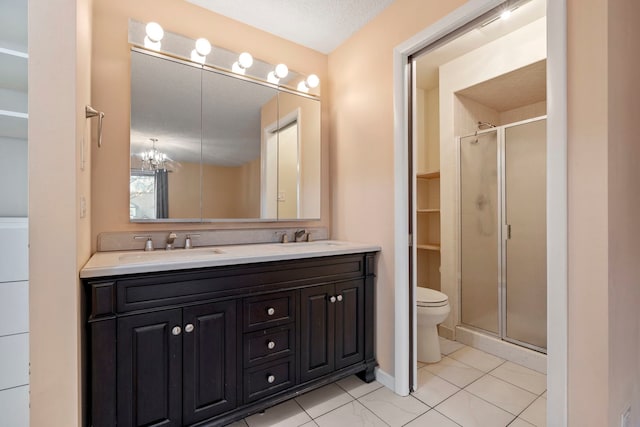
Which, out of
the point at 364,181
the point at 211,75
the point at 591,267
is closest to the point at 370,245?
the point at 364,181

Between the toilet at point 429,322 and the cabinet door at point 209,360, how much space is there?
4.55 feet

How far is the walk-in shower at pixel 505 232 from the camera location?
230cm

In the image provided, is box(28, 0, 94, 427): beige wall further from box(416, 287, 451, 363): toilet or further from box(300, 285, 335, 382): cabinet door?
box(416, 287, 451, 363): toilet

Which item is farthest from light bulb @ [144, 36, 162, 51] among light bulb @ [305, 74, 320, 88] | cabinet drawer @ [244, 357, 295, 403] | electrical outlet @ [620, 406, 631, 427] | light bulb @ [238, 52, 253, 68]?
electrical outlet @ [620, 406, 631, 427]

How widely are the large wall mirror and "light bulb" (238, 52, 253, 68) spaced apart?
0.29 feet

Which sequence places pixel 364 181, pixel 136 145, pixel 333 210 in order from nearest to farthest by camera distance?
pixel 136 145 < pixel 364 181 < pixel 333 210

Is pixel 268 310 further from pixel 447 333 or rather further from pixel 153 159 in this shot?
pixel 447 333

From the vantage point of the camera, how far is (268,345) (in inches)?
59.5

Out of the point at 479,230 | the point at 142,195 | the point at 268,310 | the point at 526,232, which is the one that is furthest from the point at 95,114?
the point at 526,232

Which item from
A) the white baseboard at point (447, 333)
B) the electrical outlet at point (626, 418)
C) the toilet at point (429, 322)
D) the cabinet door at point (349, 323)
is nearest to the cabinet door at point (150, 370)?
the cabinet door at point (349, 323)

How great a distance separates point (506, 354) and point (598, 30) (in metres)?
2.18

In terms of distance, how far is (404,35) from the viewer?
1.80 m

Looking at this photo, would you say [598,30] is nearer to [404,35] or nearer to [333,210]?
[404,35]

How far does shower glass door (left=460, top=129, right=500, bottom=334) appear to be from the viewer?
8.39 ft
